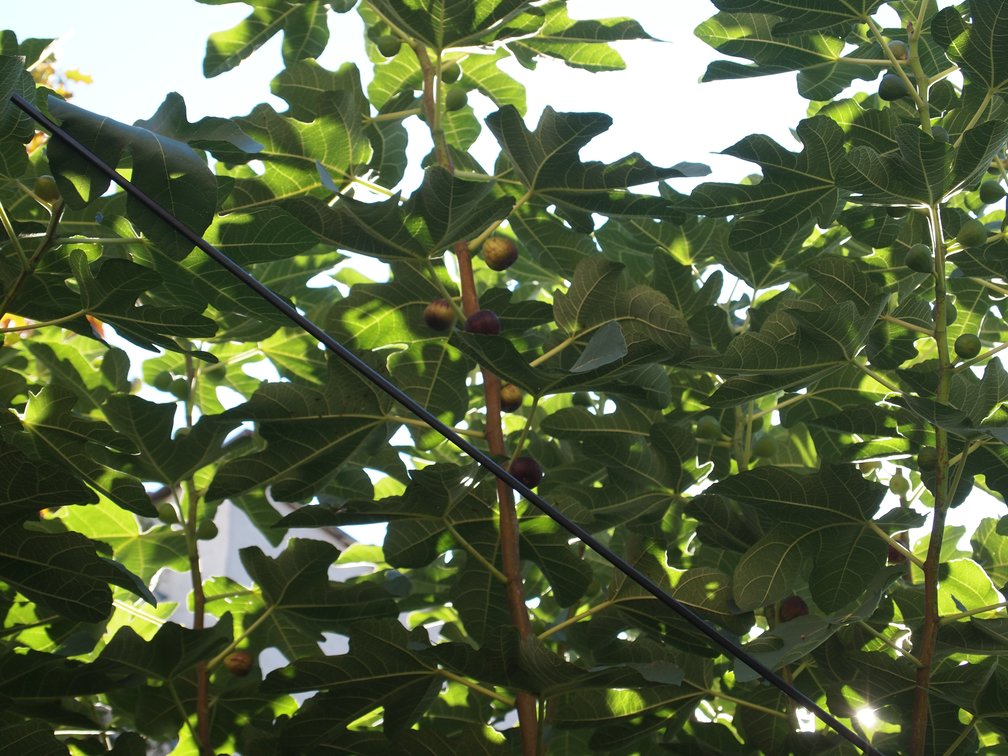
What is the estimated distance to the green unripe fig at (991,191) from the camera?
210 cm

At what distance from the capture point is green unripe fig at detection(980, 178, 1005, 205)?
2.10 metres

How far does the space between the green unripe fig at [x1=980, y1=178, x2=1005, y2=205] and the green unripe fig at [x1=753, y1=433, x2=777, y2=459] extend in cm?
57

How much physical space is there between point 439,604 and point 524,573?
162 mm

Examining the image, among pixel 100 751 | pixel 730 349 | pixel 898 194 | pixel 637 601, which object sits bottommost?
pixel 100 751

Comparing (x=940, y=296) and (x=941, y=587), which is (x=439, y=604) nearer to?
(x=941, y=587)

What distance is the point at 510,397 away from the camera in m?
1.90

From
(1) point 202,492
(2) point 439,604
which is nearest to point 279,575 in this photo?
(1) point 202,492

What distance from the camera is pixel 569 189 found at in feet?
5.95

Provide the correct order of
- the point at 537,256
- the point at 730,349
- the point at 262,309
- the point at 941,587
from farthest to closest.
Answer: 1. the point at 537,256
2. the point at 941,587
3. the point at 262,309
4. the point at 730,349

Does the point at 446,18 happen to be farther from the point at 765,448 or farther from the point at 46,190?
the point at 765,448

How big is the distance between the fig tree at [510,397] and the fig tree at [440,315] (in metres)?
0.16

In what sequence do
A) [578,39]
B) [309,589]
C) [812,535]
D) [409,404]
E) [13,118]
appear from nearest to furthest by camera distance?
[409,404] < [13,118] < [812,535] < [309,589] < [578,39]

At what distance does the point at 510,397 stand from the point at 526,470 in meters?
0.22

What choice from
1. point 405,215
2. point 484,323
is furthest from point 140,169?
point 484,323
